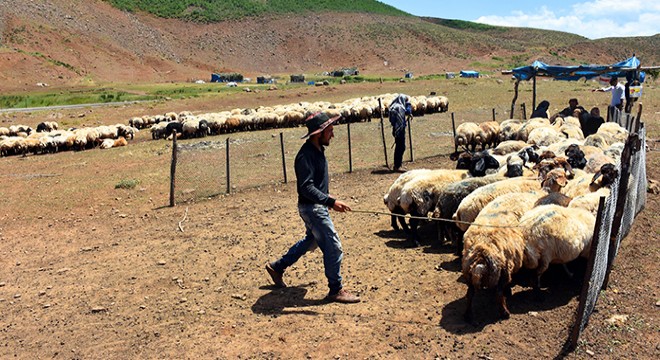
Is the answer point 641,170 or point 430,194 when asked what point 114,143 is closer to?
point 430,194

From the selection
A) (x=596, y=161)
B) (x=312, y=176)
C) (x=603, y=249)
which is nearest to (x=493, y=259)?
(x=603, y=249)

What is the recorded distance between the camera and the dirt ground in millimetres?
5152

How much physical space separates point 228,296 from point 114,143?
17562 mm

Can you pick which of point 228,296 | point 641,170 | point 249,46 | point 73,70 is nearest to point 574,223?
point 641,170

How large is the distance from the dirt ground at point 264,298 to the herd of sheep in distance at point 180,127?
1165 centimetres

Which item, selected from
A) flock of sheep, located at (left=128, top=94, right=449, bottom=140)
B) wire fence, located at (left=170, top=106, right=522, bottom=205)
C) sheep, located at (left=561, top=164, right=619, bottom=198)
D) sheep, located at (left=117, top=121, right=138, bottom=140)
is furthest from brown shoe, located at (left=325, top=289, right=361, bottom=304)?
sheep, located at (left=117, top=121, right=138, bottom=140)

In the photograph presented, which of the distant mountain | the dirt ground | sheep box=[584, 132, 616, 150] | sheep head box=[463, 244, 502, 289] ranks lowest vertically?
the dirt ground

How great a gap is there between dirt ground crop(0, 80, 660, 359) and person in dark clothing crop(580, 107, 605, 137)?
6.46m

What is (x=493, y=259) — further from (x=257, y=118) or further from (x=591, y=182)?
(x=257, y=118)

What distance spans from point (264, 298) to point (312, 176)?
1.64 m

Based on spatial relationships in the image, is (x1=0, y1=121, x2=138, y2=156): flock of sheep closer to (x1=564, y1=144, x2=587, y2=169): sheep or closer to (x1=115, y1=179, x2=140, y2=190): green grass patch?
(x1=115, y1=179, x2=140, y2=190): green grass patch

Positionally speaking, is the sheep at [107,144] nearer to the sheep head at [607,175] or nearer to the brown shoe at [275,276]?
the brown shoe at [275,276]

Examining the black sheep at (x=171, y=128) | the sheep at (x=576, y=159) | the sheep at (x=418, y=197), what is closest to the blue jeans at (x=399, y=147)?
the sheep at (x=576, y=159)

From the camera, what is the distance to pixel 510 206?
6691 millimetres
